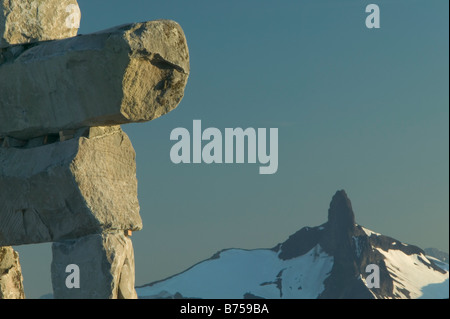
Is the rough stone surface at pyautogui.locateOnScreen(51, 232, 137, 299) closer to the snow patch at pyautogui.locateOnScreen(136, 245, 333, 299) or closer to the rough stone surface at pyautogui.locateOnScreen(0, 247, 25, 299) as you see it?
the rough stone surface at pyautogui.locateOnScreen(0, 247, 25, 299)

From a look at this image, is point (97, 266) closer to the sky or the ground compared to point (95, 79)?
closer to the ground

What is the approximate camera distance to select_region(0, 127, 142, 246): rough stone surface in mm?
15031

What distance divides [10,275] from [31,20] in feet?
15.1

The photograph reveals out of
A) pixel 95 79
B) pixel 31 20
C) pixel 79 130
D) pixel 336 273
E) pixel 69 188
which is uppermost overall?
pixel 31 20

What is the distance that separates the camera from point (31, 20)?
16078 mm

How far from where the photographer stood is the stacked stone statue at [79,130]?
580 inches

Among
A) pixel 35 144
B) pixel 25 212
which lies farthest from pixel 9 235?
pixel 35 144

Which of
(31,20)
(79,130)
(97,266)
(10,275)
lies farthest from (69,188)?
(10,275)

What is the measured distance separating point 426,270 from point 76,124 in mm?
172609

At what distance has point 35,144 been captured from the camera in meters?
16.0

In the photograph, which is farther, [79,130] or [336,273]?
[336,273]

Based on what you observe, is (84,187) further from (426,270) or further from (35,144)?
(426,270)

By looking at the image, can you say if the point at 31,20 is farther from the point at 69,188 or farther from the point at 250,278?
the point at 250,278
